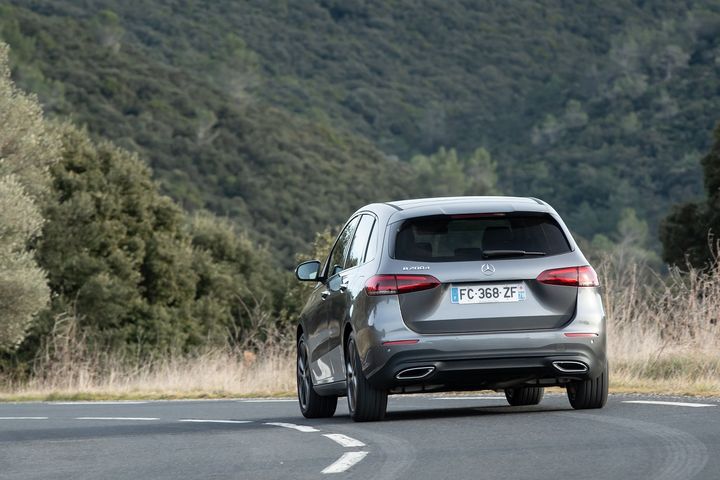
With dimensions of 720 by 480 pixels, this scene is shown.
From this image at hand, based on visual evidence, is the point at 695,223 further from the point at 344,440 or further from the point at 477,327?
the point at 344,440

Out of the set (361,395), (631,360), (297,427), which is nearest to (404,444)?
(361,395)

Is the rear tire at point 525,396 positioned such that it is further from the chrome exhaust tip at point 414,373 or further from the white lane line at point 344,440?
the white lane line at point 344,440

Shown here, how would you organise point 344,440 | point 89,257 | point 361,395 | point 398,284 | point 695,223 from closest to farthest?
point 344,440 < point 398,284 < point 361,395 < point 695,223 < point 89,257

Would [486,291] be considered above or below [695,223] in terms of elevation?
below

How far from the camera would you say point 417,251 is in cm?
1185

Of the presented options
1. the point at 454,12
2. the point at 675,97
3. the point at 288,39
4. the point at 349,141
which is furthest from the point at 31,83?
the point at 454,12

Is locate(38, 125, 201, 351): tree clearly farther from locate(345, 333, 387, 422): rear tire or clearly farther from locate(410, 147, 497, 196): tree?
locate(410, 147, 497, 196): tree

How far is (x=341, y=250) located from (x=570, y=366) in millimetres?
2943

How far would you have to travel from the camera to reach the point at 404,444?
10336 mm

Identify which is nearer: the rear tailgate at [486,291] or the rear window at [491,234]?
the rear tailgate at [486,291]

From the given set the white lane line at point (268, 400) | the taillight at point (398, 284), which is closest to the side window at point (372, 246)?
the taillight at point (398, 284)

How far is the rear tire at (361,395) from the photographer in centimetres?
1204

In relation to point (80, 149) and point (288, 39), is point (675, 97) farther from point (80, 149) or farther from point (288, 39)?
point (80, 149)

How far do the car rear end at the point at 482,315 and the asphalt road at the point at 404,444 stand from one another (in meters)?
0.38
